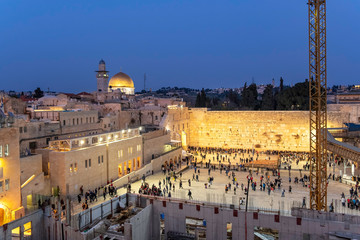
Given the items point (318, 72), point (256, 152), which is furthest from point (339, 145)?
point (256, 152)

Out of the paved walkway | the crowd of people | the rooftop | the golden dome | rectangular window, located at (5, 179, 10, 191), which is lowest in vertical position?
the paved walkway

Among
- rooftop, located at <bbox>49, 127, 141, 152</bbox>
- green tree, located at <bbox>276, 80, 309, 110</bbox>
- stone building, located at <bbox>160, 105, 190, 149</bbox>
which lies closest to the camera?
rooftop, located at <bbox>49, 127, 141, 152</bbox>

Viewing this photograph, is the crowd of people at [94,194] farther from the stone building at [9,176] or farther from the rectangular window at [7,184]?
the rectangular window at [7,184]

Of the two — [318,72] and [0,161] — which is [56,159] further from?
[318,72]

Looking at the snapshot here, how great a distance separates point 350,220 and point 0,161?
49.4ft

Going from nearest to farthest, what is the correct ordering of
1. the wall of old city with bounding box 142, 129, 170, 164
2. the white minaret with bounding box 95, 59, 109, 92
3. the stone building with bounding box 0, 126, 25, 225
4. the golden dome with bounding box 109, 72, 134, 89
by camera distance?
the stone building with bounding box 0, 126, 25, 225, the wall of old city with bounding box 142, 129, 170, 164, the golden dome with bounding box 109, 72, 134, 89, the white minaret with bounding box 95, 59, 109, 92

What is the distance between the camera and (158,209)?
13766 mm

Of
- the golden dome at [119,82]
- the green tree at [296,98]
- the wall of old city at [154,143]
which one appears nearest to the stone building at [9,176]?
the wall of old city at [154,143]

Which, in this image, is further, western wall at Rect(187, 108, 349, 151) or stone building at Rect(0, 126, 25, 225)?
western wall at Rect(187, 108, 349, 151)

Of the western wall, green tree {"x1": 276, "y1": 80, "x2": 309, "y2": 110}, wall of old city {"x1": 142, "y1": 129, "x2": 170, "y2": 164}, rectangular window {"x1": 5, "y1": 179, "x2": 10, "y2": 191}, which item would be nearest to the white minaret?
the western wall

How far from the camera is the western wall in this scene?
37094 mm

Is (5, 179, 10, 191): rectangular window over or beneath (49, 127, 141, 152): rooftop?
beneath

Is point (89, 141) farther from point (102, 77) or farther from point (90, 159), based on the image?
point (102, 77)

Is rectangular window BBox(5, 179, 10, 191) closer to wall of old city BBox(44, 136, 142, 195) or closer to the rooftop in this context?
wall of old city BBox(44, 136, 142, 195)
